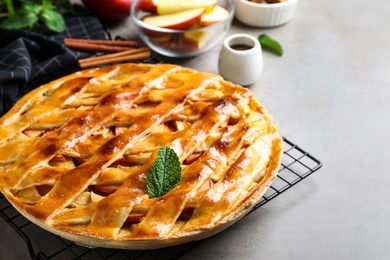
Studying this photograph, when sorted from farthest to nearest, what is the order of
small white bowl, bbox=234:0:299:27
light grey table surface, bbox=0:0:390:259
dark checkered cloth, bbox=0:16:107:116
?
small white bowl, bbox=234:0:299:27 → dark checkered cloth, bbox=0:16:107:116 → light grey table surface, bbox=0:0:390:259

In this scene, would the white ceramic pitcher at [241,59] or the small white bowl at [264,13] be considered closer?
the white ceramic pitcher at [241,59]

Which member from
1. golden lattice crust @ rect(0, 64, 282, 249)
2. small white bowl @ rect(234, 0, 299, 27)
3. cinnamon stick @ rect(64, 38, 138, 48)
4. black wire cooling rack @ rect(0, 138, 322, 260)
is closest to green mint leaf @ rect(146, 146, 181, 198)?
golden lattice crust @ rect(0, 64, 282, 249)

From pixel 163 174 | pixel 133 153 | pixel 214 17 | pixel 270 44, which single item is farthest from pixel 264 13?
pixel 163 174

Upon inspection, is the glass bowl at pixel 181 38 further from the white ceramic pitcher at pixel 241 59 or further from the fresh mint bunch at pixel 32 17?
the fresh mint bunch at pixel 32 17

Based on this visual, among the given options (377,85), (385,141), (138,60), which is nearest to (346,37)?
(377,85)

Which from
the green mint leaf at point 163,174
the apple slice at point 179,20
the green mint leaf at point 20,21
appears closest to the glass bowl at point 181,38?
the apple slice at point 179,20

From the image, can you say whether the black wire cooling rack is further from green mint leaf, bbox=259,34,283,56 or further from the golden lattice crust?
green mint leaf, bbox=259,34,283,56

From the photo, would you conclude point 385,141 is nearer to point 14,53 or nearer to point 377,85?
point 377,85
